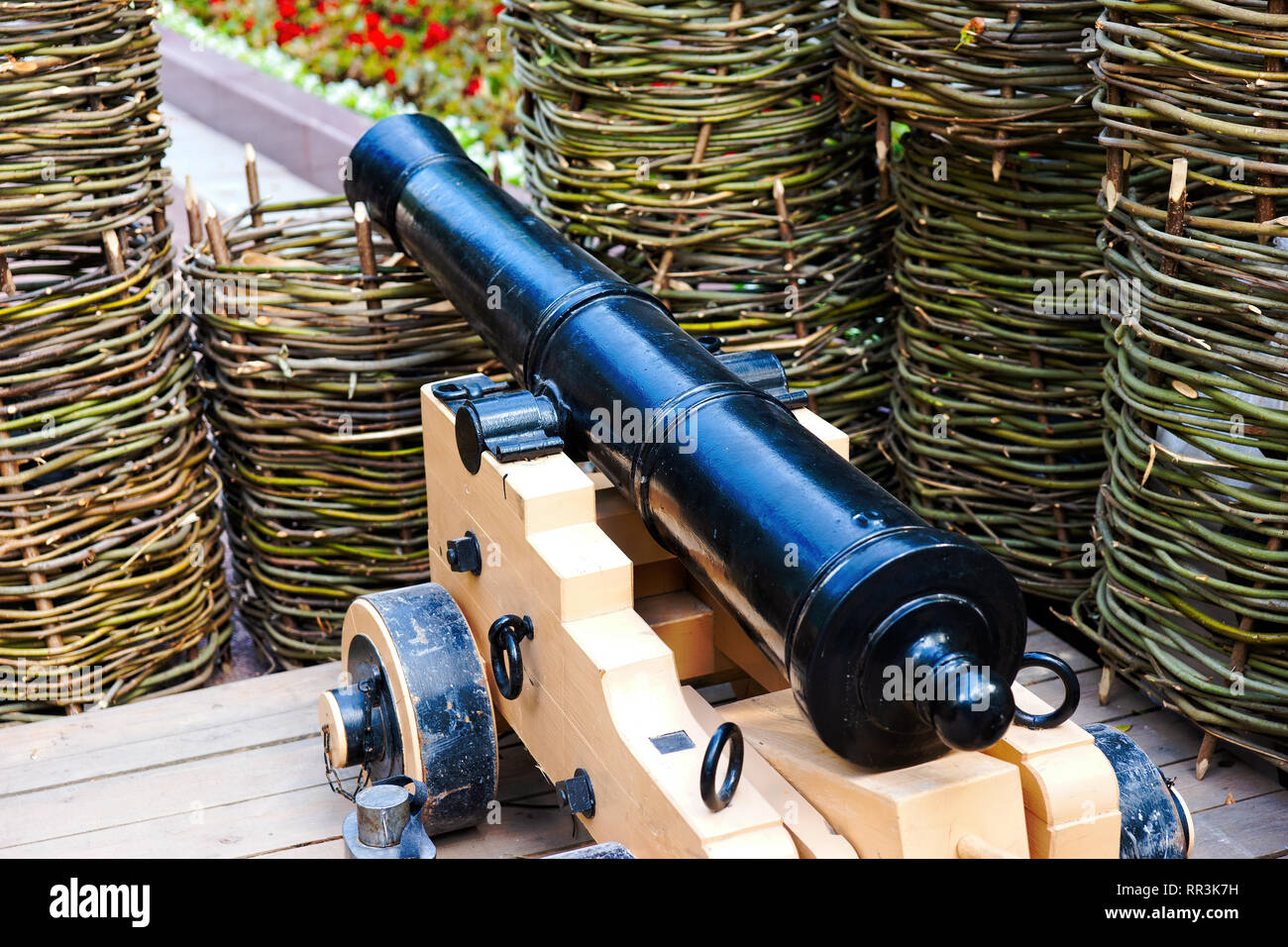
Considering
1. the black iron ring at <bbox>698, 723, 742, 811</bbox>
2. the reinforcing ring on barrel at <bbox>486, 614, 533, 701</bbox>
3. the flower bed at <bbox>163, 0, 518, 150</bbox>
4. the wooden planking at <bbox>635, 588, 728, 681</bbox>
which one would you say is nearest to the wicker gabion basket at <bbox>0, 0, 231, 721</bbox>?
the reinforcing ring on barrel at <bbox>486, 614, 533, 701</bbox>

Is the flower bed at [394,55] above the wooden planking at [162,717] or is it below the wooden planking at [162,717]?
above

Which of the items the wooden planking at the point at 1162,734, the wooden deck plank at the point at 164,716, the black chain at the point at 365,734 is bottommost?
the wooden deck plank at the point at 164,716

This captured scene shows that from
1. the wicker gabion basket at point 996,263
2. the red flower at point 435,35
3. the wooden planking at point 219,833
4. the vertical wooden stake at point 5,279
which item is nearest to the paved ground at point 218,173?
the red flower at point 435,35

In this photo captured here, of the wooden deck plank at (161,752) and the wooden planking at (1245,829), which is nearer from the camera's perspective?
the wooden planking at (1245,829)

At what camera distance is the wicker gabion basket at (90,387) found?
2.76 meters

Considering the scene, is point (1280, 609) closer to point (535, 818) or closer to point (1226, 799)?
point (1226, 799)

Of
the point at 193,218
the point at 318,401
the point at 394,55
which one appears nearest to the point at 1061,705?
the point at 318,401

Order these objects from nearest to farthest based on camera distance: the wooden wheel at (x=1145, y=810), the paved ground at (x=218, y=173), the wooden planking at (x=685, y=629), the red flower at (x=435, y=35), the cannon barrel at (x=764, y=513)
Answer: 1. the cannon barrel at (x=764, y=513)
2. the wooden wheel at (x=1145, y=810)
3. the wooden planking at (x=685, y=629)
4. the paved ground at (x=218, y=173)
5. the red flower at (x=435, y=35)

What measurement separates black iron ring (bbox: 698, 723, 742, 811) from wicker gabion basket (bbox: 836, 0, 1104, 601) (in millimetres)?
1296

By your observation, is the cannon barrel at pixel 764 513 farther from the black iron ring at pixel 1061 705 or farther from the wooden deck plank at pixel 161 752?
the wooden deck plank at pixel 161 752

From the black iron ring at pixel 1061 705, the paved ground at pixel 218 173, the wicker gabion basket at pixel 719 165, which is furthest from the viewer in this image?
the paved ground at pixel 218 173

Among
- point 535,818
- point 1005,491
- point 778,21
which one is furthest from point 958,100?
point 535,818

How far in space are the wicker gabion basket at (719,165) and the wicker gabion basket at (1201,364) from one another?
28.8 inches

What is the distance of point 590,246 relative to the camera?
3264mm
